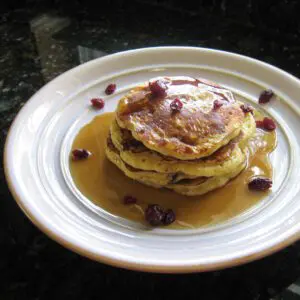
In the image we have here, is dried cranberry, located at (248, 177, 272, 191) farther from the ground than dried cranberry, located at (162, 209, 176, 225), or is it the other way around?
dried cranberry, located at (248, 177, 272, 191)

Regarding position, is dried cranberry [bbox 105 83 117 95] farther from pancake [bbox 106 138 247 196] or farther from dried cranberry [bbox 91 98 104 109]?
pancake [bbox 106 138 247 196]

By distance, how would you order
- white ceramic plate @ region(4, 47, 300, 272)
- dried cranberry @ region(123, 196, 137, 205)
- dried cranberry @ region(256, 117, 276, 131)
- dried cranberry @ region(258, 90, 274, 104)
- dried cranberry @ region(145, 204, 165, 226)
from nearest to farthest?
white ceramic plate @ region(4, 47, 300, 272) < dried cranberry @ region(145, 204, 165, 226) < dried cranberry @ region(123, 196, 137, 205) < dried cranberry @ region(256, 117, 276, 131) < dried cranberry @ region(258, 90, 274, 104)

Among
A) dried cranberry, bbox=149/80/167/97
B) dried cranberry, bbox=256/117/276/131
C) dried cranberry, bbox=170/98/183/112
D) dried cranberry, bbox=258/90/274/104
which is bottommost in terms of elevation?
dried cranberry, bbox=256/117/276/131

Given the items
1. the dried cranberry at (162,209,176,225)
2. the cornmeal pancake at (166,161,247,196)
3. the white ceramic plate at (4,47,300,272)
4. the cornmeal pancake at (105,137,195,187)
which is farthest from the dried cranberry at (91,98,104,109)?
the dried cranberry at (162,209,176,225)

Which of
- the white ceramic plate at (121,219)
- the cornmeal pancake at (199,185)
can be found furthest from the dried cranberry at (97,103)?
the cornmeal pancake at (199,185)

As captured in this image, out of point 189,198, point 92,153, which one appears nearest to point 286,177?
point 189,198
